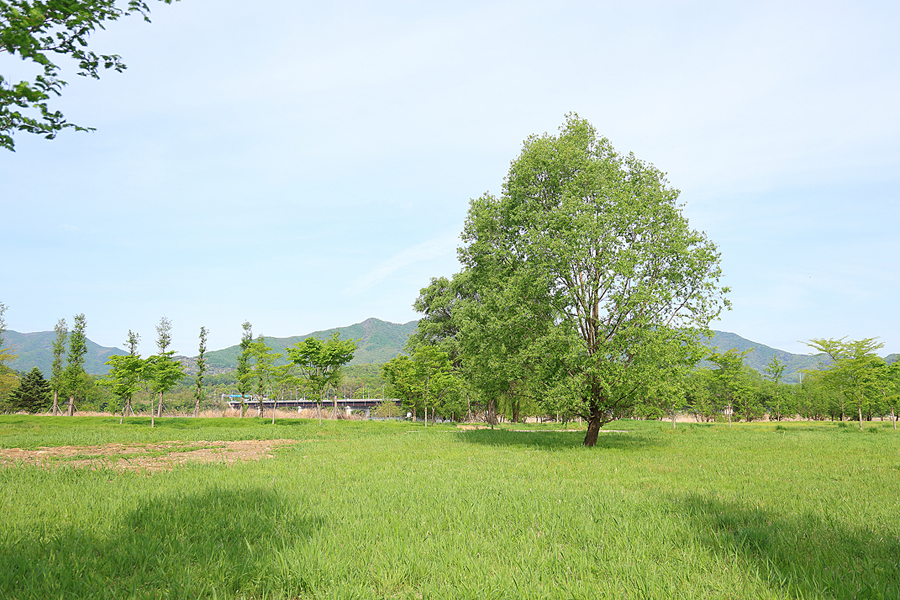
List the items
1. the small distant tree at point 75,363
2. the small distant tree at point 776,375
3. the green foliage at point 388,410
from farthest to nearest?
the green foliage at point 388,410
the small distant tree at point 776,375
the small distant tree at point 75,363

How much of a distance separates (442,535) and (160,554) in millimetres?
3242

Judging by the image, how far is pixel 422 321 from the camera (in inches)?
2136

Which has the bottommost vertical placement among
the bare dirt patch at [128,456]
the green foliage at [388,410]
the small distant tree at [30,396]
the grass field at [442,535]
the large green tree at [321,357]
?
the green foliage at [388,410]

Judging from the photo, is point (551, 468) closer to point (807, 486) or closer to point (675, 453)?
point (807, 486)

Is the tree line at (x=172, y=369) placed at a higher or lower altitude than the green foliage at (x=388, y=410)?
higher

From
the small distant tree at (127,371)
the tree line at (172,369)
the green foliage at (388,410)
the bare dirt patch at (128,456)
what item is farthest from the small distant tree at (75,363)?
the green foliage at (388,410)

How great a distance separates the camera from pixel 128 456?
14.8 metres

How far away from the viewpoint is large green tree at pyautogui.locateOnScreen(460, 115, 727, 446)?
17922 millimetres

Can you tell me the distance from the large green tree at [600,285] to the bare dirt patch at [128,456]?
11591 mm

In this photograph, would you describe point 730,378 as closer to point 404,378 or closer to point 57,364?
point 404,378

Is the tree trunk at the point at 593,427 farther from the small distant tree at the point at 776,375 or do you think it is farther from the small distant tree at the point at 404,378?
the small distant tree at the point at 776,375

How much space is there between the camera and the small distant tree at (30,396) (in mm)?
73562

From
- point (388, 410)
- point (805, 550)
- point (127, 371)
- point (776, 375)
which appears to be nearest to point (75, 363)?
point (127, 371)

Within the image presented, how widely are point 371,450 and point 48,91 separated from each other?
14.7 meters
